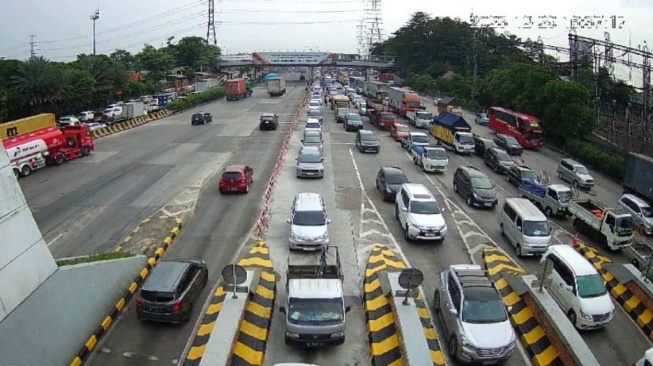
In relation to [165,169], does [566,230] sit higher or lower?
lower

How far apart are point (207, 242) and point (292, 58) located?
11421cm

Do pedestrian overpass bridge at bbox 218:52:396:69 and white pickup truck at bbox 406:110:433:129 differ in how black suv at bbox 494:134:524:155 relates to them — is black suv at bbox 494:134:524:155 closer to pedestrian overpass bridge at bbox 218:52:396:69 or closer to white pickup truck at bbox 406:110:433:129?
white pickup truck at bbox 406:110:433:129

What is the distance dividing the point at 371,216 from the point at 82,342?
1463cm

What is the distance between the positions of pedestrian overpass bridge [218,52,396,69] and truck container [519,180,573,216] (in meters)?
106

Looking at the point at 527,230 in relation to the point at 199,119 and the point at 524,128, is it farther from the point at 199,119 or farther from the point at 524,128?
the point at 199,119

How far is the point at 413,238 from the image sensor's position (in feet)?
73.9

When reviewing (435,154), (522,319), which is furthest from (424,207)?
(435,154)

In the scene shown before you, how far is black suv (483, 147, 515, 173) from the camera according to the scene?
1415 inches

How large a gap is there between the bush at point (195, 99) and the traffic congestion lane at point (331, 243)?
33.3m

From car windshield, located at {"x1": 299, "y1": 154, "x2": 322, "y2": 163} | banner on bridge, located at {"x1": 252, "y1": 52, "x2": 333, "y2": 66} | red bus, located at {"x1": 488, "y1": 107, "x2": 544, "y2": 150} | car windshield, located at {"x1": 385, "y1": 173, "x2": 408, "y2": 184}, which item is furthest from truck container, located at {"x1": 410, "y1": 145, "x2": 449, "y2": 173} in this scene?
banner on bridge, located at {"x1": 252, "y1": 52, "x2": 333, "y2": 66}

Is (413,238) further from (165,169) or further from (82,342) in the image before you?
(165,169)

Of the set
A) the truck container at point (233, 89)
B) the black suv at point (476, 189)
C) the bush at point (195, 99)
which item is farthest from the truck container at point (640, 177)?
the truck container at point (233, 89)

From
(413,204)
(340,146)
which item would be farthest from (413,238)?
(340,146)

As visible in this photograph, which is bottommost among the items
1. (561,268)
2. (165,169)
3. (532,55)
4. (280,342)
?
(280,342)
